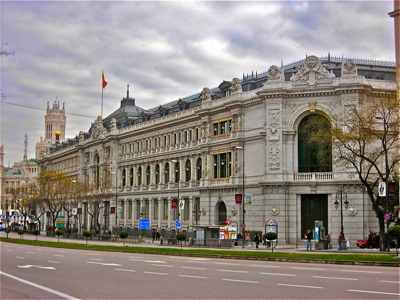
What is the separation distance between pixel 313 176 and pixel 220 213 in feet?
53.6

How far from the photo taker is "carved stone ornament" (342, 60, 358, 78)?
66438mm

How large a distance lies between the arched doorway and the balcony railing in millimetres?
13562

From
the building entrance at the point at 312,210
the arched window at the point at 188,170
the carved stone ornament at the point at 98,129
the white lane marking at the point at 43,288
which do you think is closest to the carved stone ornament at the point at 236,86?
the arched window at the point at 188,170

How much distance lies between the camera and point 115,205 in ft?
356

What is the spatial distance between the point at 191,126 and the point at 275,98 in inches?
810

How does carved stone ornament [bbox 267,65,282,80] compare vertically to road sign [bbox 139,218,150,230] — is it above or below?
above

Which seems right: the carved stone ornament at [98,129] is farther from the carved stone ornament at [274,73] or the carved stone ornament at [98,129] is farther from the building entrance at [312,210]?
the building entrance at [312,210]

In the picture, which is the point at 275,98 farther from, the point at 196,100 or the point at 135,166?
the point at 135,166

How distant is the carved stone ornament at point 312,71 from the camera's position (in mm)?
68000

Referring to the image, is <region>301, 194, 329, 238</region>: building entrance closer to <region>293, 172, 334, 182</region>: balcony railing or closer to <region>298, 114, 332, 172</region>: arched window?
<region>293, 172, 334, 182</region>: balcony railing

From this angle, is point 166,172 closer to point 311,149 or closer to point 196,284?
point 311,149

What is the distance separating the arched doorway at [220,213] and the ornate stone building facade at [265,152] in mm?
127

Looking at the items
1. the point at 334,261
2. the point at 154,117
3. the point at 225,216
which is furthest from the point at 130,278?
the point at 154,117

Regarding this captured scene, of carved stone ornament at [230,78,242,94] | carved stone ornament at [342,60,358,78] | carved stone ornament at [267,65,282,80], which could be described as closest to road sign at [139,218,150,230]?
carved stone ornament at [230,78,242,94]
